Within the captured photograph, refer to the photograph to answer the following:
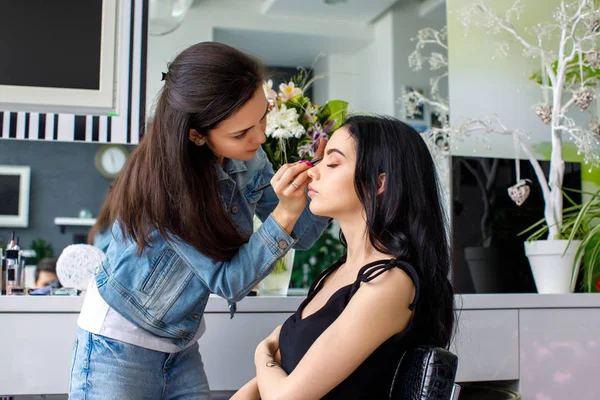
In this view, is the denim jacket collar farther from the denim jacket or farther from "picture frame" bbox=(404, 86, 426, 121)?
"picture frame" bbox=(404, 86, 426, 121)

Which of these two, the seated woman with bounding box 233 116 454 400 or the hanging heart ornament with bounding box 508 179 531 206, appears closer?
the seated woman with bounding box 233 116 454 400

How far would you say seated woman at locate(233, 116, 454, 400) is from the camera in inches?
45.5

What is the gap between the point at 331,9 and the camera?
262 centimetres

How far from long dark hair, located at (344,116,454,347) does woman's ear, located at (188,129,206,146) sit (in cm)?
35

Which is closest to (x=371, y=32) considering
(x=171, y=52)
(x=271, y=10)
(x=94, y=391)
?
(x=271, y=10)

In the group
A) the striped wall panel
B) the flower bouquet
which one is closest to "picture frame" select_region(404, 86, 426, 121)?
the flower bouquet

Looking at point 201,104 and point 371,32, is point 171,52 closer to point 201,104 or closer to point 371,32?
point 371,32

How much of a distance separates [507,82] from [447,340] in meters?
1.68

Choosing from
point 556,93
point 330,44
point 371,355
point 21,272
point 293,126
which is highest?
point 330,44

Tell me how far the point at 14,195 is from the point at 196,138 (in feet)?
3.80

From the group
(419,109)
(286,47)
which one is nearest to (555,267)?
(419,109)

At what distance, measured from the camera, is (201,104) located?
1.37 metres

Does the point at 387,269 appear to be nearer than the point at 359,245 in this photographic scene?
Yes

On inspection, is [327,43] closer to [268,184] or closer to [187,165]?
[268,184]
